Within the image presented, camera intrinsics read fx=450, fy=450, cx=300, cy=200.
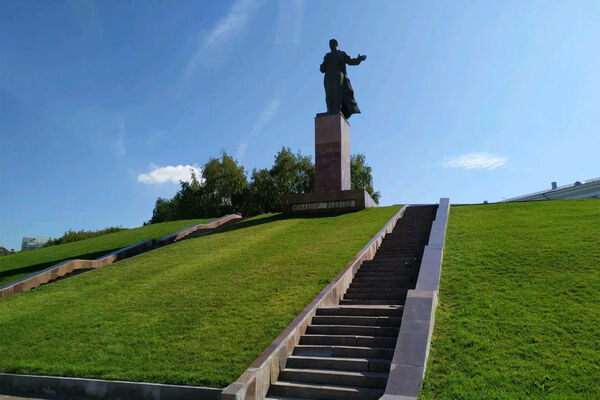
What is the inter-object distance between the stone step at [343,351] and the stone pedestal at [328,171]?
13467 millimetres

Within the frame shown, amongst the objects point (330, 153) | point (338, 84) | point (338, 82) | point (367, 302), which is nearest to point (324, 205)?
point (330, 153)

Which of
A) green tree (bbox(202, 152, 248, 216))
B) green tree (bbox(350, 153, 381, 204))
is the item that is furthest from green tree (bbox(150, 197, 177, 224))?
green tree (bbox(350, 153, 381, 204))

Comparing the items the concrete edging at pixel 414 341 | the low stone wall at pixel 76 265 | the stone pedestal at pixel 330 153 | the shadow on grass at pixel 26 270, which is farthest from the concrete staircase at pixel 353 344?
the shadow on grass at pixel 26 270

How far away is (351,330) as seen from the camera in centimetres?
761

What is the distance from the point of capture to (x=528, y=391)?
507 centimetres

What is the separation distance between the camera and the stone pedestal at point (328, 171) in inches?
817

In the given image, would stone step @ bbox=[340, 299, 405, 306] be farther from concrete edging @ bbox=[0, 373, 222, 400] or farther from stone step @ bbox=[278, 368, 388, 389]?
concrete edging @ bbox=[0, 373, 222, 400]

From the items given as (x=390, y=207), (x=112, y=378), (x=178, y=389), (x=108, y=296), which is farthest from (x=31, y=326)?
(x=390, y=207)

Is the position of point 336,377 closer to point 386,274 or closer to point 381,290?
point 381,290

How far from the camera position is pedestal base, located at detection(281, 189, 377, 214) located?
20188mm

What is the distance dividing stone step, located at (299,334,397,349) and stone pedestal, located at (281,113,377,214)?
43.2 ft

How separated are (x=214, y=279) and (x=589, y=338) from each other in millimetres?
7679

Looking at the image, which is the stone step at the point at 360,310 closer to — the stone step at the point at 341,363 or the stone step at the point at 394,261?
the stone step at the point at 341,363

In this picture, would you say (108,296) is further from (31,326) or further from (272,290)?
(272,290)
